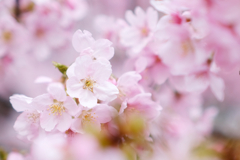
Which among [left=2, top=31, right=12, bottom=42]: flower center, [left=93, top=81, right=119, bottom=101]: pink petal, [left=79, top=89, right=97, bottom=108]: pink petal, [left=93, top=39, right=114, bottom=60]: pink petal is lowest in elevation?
[left=79, top=89, right=97, bottom=108]: pink petal

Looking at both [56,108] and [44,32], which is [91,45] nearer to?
[56,108]

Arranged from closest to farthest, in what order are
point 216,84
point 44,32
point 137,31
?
point 216,84, point 137,31, point 44,32

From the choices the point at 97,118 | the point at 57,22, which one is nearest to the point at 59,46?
the point at 57,22

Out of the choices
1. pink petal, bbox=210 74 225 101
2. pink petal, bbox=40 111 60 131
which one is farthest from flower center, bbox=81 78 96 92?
pink petal, bbox=210 74 225 101

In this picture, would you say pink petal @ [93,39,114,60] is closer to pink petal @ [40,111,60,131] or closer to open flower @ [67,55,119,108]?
open flower @ [67,55,119,108]

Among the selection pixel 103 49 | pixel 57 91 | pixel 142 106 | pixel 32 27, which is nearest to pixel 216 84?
pixel 142 106
